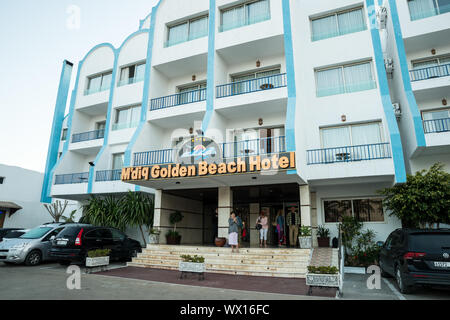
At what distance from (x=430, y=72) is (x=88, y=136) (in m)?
19.0

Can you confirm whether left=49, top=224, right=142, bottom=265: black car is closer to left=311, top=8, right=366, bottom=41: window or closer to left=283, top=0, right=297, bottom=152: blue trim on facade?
left=283, top=0, right=297, bottom=152: blue trim on facade

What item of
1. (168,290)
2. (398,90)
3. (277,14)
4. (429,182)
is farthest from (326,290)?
(277,14)

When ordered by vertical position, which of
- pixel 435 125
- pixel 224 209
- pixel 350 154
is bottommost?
pixel 224 209

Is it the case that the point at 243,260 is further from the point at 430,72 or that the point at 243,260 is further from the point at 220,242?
the point at 430,72

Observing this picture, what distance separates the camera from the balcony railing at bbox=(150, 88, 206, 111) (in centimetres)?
1508

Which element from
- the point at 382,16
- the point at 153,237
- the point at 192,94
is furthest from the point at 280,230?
the point at 382,16

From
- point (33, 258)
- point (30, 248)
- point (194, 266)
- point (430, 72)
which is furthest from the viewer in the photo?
point (430, 72)

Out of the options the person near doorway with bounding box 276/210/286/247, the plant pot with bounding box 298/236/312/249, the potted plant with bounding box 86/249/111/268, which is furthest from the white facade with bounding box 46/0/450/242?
the potted plant with bounding box 86/249/111/268

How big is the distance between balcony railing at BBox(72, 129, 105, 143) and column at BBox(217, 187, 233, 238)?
9594 mm

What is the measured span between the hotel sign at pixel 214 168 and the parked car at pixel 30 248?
12.2ft

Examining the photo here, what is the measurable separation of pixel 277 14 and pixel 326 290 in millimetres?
11850

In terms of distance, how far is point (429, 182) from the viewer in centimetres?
1023

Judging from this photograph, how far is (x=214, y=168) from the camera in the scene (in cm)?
1108
